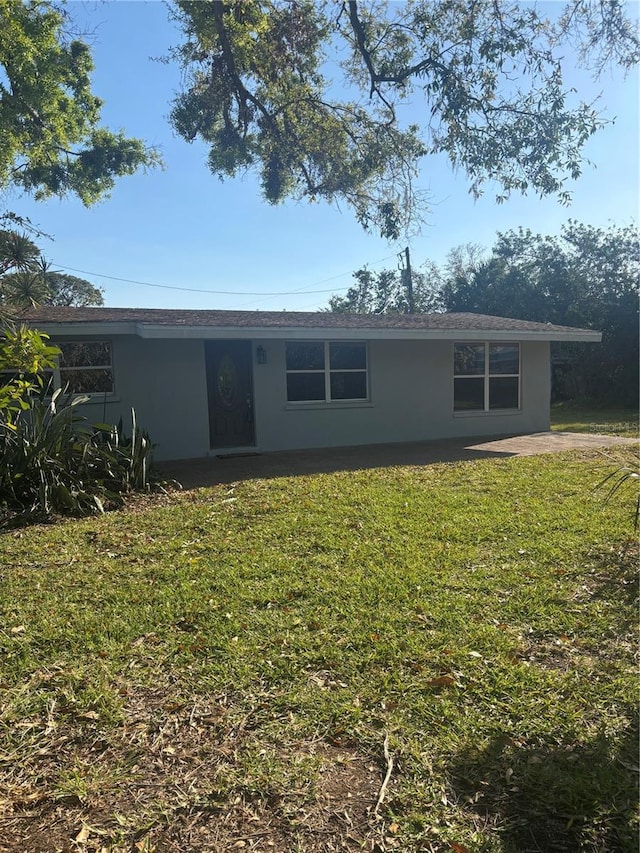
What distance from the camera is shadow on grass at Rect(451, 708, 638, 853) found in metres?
2.04

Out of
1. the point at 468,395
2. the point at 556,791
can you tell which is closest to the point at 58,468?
the point at 556,791

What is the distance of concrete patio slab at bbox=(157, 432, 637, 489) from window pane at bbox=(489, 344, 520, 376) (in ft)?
5.97

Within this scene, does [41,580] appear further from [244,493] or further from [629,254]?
[629,254]

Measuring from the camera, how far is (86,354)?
10.7 meters

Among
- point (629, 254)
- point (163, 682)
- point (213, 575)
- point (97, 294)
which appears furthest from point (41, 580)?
point (97, 294)

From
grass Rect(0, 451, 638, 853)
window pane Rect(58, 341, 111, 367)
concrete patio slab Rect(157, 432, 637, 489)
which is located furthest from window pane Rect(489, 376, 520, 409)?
window pane Rect(58, 341, 111, 367)

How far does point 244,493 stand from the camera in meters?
7.77

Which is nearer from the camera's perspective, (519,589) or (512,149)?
(519,589)

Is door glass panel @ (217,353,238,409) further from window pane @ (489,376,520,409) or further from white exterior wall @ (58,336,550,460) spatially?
window pane @ (489,376,520,409)

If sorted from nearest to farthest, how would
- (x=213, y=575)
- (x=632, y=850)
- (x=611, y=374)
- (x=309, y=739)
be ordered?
1. (x=632, y=850)
2. (x=309, y=739)
3. (x=213, y=575)
4. (x=611, y=374)

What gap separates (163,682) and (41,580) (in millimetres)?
2189

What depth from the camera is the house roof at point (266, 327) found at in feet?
31.7

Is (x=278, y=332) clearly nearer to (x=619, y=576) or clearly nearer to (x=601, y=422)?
(x=619, y=576)

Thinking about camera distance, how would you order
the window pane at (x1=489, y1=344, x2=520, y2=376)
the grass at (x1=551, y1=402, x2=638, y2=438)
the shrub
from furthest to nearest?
1. the grass at (x1=551, y1=402, x2=638, y2=438)
2. the window pane at (x1=489, y1=344, x2=520, y2=376)
3. the shrub
